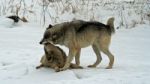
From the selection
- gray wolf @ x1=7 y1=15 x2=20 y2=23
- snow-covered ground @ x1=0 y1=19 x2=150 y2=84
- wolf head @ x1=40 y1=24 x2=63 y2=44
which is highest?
wolf head @ x1=40 y1=24 x2=63 y2=44

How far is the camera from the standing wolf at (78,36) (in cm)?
725

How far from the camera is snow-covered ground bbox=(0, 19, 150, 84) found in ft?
21.7

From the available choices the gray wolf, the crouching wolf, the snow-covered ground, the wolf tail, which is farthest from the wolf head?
the gray wolf

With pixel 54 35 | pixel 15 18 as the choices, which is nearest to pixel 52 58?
pixel 54 35

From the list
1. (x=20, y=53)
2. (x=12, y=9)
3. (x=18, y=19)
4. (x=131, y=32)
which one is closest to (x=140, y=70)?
(x=20, y=53)

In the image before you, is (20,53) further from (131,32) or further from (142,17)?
(142,17)

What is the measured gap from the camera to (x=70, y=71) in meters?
7.07

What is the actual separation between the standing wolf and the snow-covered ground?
1.14 feet

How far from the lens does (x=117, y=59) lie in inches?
325

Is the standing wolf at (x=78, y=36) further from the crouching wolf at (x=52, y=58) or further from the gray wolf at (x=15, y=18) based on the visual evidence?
the gray wolf at (x=15, y=18)

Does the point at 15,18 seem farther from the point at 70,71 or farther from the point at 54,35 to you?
the point at 70,71

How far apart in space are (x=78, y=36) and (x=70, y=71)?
2.20ft

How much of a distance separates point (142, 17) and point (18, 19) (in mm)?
3471

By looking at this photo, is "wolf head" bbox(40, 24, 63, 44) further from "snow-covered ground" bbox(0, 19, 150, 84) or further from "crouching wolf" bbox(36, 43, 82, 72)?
"snow-covered ground" bbox(0, 19, 150, 84)
